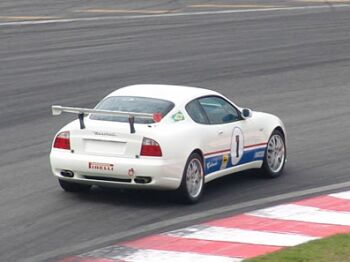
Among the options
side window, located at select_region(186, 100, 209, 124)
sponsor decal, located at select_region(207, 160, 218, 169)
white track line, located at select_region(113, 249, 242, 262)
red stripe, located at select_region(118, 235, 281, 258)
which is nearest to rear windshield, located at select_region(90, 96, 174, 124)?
side window, located at select_region(186, 100, 209, 124)

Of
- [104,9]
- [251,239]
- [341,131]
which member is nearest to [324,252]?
[251,239]

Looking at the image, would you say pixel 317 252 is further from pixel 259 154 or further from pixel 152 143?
pixel 259 154

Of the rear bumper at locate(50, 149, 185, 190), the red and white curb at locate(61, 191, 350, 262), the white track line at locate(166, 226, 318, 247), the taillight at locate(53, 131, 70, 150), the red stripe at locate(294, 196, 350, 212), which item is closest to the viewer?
the red and white curb at locate(61, 191, 350, 262)

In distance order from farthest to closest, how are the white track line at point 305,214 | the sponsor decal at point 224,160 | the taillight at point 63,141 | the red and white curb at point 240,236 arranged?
the sponsor decal at point 224,160
the taillight at point 63,141
the white track line at point 305,214
the red and white curb at point 240,236

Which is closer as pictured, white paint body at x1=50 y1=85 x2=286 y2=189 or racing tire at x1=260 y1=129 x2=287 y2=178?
white paint body at x1=50 y1=85 x2=286 y2=189

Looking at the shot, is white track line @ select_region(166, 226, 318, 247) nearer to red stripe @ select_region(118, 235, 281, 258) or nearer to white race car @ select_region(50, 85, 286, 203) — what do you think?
red stripe @ select_region(118, 235, 281, 258)

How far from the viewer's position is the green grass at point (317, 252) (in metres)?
10.8

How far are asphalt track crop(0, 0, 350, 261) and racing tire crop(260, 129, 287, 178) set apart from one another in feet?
0.53

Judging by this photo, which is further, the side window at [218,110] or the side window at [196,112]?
the side window at [218,110]

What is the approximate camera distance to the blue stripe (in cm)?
1474

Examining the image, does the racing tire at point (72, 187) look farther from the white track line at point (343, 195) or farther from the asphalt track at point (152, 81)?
the white track line at point (343, 195)

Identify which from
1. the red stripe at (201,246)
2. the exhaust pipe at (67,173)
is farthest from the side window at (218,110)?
the red stripe at (201,246)

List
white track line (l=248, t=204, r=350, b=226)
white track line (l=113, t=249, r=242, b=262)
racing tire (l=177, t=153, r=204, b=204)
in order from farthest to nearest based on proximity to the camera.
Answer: racing tire (l=177, t=153, r=204, b=204) < white track line (l=248, t=204, r=350, b=226) < white track line (l=113, t=249, r=242, b=262)

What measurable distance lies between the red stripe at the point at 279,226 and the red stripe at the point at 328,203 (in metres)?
0.98
